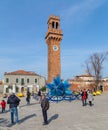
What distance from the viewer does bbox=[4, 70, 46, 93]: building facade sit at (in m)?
66.2

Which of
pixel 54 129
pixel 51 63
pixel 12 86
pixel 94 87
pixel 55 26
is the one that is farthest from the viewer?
pixel 12 86

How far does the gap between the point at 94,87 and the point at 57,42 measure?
14704 mm

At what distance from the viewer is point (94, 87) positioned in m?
56.8

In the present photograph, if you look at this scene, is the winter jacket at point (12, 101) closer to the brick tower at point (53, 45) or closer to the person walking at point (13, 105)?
the person walking at point (13, 105)

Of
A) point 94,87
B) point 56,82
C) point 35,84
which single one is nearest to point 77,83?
point 94,87

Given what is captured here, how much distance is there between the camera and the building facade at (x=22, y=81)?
66250 millimetres

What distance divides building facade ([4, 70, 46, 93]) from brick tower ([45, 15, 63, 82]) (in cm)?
1855

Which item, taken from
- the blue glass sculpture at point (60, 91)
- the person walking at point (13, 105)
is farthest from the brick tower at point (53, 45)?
the person walking at point (13, 105)

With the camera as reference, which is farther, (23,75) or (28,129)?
(23,75)

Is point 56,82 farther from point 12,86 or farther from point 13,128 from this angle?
point 12,86

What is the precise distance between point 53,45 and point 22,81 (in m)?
20.9

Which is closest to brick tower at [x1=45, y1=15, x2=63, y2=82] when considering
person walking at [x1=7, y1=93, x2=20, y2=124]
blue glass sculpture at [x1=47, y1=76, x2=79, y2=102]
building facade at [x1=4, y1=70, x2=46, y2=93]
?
blue glass sculpture at [x1=47, y1=76, x2=79, y2=102]

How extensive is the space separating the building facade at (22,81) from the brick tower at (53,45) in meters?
18.5

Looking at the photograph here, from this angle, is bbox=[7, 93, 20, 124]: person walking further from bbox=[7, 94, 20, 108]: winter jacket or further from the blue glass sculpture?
the blue glass sculpture
